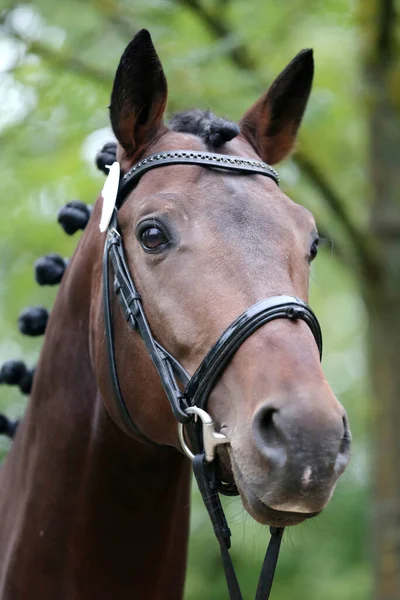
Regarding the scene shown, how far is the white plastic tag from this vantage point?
3.57 m

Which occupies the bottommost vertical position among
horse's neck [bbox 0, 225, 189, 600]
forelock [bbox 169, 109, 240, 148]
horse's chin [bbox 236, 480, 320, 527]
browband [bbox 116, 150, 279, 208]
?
horse's neck [bbox 0, 225, 189, 600]

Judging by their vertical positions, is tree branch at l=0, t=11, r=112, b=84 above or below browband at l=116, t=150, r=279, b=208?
above

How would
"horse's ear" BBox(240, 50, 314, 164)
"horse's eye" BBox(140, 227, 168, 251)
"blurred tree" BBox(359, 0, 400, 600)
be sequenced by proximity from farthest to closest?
"blurred tree" BBox(359, 0, 400, 600)
"horse's ear" BBox(240, 50, 314, 164)
"horse's eye" BBox(140, 227, 168, 251)

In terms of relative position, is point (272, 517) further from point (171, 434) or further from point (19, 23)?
point (19, 23)

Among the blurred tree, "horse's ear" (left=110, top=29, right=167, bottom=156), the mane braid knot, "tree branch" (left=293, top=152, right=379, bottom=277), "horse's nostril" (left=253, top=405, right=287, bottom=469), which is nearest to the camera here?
"horse's nostril" (left=253, top=405, right=287, bottom=469)

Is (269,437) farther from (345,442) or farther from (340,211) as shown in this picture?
(340,211)

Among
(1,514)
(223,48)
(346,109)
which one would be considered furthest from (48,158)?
(1,514)

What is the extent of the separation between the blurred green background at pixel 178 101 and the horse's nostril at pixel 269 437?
3.22 meters

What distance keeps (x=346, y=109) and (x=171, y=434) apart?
6.33 m

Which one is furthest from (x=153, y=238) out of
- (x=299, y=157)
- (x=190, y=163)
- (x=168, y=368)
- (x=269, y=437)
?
(x=299, y=157)

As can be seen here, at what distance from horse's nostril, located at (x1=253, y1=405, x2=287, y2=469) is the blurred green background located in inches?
127

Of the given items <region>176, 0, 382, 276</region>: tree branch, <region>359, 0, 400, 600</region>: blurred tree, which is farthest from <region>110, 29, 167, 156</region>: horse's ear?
<region>359, 0, 400, 600</region>: blurred tree

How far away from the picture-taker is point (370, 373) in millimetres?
8523

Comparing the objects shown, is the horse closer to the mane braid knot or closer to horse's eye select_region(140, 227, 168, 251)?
horse's eye select_region(140, 227, 168, 251)
